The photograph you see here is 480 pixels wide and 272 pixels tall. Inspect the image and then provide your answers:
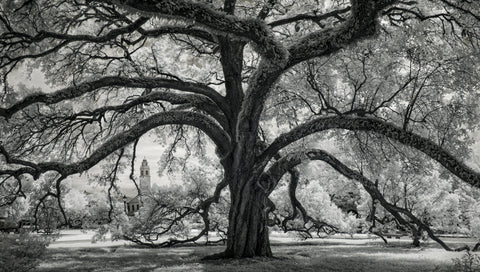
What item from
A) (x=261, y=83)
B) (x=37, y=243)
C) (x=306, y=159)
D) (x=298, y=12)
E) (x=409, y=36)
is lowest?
(x=37, y=243)

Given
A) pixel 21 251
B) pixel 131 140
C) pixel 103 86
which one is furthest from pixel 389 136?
pixel 21 251

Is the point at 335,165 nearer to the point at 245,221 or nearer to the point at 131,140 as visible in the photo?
the point at 245,221

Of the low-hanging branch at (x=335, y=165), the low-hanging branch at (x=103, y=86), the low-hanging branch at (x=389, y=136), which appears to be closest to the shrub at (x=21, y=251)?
the low-hanging branch at (x=103, y=86)

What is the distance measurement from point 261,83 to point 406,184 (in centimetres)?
1836

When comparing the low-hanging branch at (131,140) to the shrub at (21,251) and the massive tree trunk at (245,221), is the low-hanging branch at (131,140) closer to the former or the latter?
the massive tree trunk at (245,221)

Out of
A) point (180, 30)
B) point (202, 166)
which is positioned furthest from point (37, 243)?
point (202, 166)

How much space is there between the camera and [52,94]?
12.5 meters

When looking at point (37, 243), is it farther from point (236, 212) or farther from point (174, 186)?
point (174, 186)

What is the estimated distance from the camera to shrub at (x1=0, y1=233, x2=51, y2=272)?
6858 mm

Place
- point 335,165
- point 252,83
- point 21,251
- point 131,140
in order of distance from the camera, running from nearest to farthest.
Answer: point 21,251 → point 252,83 → point 131,140 → point 335,165

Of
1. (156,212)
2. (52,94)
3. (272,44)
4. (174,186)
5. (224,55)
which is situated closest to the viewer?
(272,44)

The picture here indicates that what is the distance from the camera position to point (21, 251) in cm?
798

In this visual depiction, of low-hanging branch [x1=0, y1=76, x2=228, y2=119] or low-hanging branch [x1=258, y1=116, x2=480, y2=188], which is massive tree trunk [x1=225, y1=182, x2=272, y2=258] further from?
low-hanging branch [x1=0, y1=76, x2=228, y2=119]

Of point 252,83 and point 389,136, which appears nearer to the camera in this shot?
point 252,83
